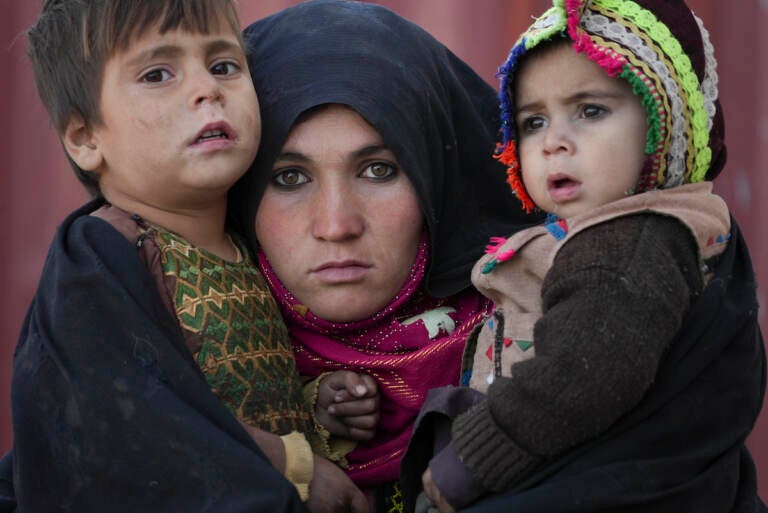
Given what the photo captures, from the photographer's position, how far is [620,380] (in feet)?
6.08

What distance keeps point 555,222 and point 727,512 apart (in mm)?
613

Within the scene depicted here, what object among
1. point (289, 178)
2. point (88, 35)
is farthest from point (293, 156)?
point (88, 35)

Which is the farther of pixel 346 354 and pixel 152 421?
pixel 346 354

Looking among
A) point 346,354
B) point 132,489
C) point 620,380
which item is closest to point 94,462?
point 132,489

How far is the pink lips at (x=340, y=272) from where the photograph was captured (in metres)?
2.41

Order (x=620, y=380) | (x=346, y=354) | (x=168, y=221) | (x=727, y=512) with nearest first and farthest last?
(x=620, y=380), (x=727, y=512), (x=168, y=221), (x=346, y=354)

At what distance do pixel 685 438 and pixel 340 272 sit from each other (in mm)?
778

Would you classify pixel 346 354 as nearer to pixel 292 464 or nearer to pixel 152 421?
pixel 292 464

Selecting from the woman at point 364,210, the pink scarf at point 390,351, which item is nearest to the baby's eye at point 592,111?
the woman at point 364,210

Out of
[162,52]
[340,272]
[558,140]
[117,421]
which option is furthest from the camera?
[340,272]

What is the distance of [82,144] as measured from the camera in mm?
2311

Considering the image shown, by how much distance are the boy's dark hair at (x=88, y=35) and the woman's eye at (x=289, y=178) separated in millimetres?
Result: 332

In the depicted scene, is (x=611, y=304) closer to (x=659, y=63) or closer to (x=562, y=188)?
(x=562, y=188)

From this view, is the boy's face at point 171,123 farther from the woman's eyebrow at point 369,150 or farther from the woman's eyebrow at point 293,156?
the woman's eyebrow at point 369,150
